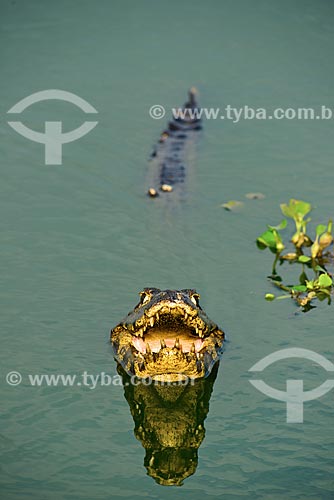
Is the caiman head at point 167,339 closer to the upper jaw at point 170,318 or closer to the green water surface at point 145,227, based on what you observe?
the upper jaw at point 170,318

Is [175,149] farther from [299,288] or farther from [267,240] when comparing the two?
[299,288]

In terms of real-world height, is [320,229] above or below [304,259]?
above

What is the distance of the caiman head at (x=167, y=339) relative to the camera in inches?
350

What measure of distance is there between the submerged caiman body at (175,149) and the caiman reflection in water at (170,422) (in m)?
3.72

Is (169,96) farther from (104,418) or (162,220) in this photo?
(104,418)

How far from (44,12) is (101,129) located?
3.79 metres

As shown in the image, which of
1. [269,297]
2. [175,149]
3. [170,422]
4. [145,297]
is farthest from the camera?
[175,149]

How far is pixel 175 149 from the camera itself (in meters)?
13.8

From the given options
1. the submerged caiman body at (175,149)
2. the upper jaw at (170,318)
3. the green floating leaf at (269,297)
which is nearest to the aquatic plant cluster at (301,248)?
the green floating leaf at (269,297)

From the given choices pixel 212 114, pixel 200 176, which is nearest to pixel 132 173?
pixel 200 176

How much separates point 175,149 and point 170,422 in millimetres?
5601

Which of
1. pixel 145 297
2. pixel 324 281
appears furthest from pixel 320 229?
pixel 145 297

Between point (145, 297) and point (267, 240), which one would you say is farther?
point (267, 240)

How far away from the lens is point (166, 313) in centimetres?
887
